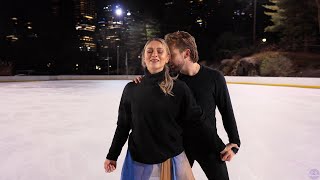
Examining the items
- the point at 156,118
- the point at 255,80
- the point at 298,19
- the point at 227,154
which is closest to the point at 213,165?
the point at 227,154

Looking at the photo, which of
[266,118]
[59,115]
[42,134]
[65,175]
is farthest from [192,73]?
[59,115]

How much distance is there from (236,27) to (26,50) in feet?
73.5

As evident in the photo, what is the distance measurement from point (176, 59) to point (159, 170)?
2.00 feet

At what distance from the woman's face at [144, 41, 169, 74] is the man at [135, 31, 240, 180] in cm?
19

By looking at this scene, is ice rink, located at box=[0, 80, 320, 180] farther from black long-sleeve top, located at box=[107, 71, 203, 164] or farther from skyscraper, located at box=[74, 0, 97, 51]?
skyscraper, located at box=[74, 0, 97, 51]

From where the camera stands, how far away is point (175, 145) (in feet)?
5.95

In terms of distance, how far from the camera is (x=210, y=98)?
81.7 inches

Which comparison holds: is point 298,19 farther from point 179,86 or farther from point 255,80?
point 179,86

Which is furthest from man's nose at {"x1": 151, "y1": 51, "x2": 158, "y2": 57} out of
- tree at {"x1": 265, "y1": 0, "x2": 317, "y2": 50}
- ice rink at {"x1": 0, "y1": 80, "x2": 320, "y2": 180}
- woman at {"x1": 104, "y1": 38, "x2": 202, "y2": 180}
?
tree at {"x1": 265, "y1": 0, "x2": 317, "y2": 50}

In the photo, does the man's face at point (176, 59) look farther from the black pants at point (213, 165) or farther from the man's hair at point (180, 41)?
the black pants at point (213, 165)

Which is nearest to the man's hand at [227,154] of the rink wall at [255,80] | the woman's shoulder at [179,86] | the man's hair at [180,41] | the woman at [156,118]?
the woman at [156,118]

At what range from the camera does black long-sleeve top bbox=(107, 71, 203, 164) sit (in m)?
1.74

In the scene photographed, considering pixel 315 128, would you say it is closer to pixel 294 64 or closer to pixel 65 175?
pixel 65 175

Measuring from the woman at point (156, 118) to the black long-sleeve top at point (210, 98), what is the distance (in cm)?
20
